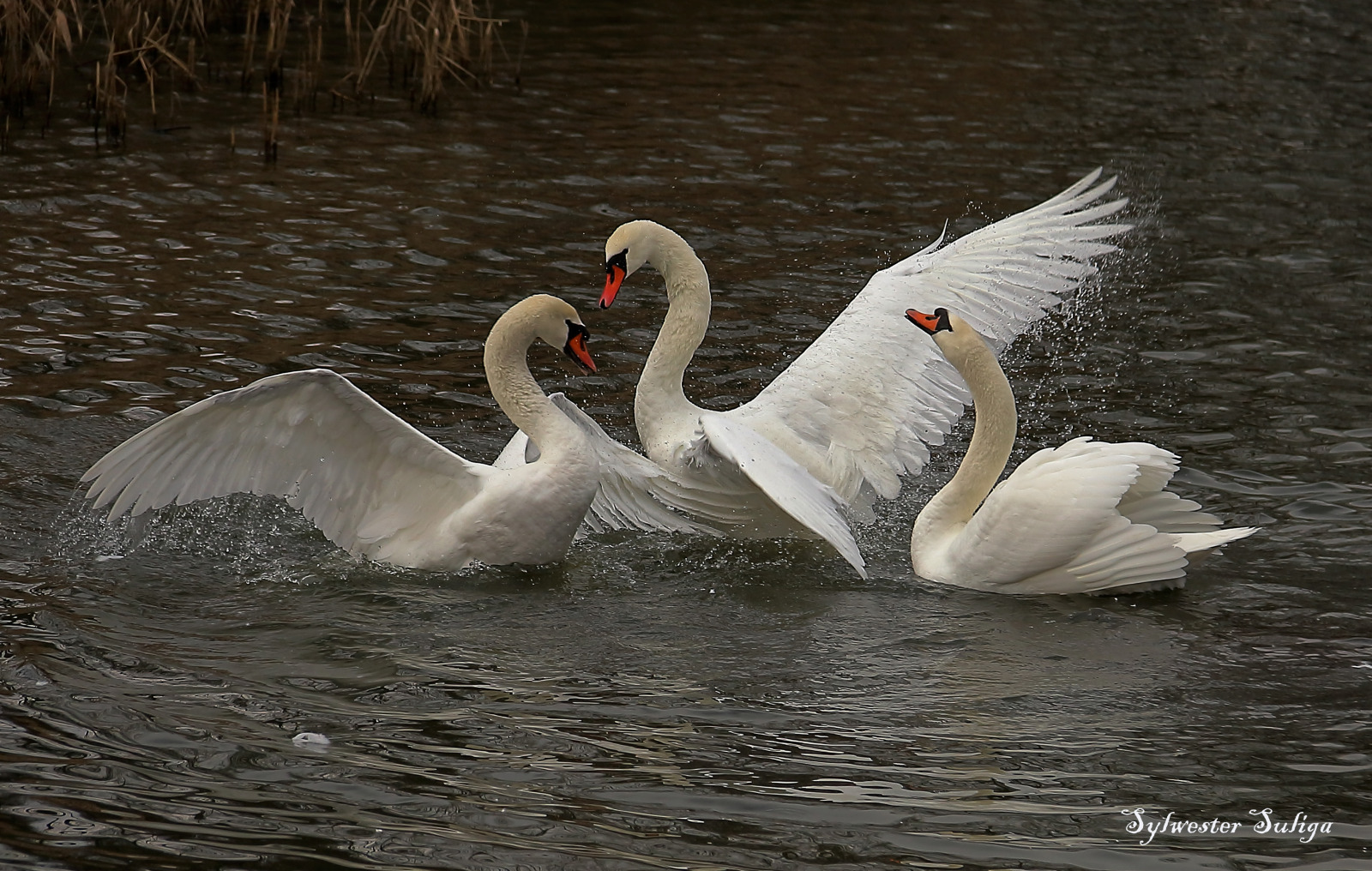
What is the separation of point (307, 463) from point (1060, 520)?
2.97 metres

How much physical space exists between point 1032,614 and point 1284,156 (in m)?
8.83

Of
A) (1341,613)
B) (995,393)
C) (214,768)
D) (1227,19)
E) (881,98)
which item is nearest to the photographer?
(214,768)

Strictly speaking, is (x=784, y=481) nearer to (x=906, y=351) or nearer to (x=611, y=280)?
(x=611, y=280)

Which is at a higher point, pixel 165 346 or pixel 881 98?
pixel 881 98

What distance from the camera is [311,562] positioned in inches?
271

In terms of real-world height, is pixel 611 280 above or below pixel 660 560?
above

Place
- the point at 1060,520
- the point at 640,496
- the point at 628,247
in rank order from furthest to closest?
the point at 628,247, the point at 640,496, the point at 1060,520

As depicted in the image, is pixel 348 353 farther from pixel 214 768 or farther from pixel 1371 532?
pixel 1371 532

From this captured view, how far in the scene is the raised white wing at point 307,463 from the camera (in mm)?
6207

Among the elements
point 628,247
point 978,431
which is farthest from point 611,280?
point 978,431

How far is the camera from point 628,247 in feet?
24.4

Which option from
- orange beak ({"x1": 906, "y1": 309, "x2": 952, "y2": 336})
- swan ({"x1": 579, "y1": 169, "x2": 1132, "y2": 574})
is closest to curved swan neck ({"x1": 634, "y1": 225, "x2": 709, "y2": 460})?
swan ({"x1": 579, "y1": 169, "x2": 1132, "y2": 574})

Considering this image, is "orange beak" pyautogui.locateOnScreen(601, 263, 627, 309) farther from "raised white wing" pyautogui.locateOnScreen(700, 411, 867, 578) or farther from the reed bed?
the reed bed

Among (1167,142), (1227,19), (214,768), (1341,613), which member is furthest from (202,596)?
(1227,19)
